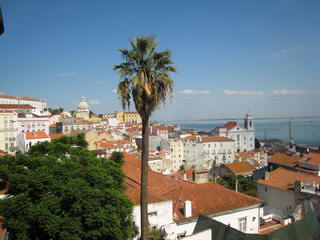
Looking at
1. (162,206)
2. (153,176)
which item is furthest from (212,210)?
(153,176)

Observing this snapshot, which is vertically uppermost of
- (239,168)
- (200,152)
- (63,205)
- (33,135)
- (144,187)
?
(144,187)

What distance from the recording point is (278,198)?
84.7 ft

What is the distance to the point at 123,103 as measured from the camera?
938 centimetres

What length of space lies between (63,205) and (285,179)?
24.6 metres

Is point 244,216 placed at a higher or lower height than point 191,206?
lower

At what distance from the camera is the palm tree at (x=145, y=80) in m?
9.09

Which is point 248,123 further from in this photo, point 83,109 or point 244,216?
point 244,216

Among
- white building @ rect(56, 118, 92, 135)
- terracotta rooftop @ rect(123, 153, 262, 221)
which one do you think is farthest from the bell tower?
terracotta rooftop @ rect(123, 153, 262, 221)

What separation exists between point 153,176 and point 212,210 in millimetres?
6455

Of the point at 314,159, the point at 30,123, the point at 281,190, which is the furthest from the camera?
the point at 30,123

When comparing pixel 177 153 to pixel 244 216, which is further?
pixel 177 153

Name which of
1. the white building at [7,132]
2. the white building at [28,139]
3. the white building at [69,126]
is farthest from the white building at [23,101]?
the white building at [28,139]

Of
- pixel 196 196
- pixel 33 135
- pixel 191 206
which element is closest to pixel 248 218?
pixel 196 196

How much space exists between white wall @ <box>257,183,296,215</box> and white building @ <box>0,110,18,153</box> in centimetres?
4665
